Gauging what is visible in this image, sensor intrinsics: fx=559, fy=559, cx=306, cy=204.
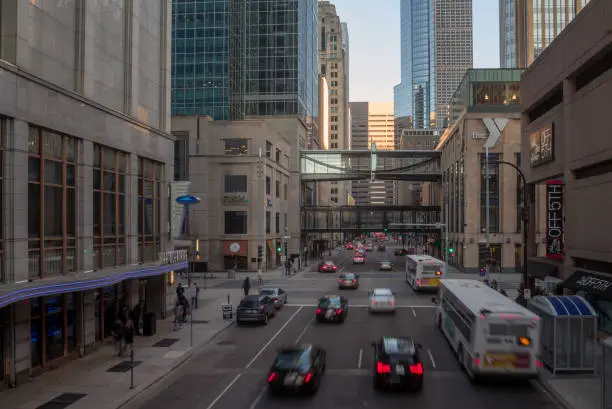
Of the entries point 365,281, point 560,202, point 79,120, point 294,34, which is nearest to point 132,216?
point 79,120

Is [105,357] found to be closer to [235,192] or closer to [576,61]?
[576,61]

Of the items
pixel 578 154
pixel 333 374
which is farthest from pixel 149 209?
pixel 578 154

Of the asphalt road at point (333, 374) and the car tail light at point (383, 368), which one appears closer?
the asphalt road at point (333, 374)

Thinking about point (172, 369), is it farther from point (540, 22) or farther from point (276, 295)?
point (540, 22)

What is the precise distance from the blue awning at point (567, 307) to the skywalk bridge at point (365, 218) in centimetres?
6415

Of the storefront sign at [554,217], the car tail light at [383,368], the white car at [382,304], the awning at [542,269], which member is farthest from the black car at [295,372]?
the awning at [542,269]

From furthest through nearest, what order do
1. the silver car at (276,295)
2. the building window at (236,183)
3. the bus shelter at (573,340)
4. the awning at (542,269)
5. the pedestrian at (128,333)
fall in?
the building window at (236,183), the silver car at (276,295), the awning at (542,269), the pedestrian at (128,333), the bus shelter at (573,340)

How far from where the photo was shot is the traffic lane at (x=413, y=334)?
21.7 m

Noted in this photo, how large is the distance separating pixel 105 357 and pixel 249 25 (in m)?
88.2

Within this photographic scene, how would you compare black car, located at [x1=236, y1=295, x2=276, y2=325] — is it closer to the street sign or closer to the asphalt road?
the asphalt road

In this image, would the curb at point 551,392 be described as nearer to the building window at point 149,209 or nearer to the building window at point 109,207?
the building window at point 109,207

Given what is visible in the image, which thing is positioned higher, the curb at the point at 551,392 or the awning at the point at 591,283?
the awning at the point at 591,283

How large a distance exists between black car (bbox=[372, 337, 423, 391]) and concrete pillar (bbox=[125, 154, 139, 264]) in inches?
591

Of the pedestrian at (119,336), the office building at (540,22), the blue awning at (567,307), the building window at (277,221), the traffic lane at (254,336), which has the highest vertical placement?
the office building at (540,22)
